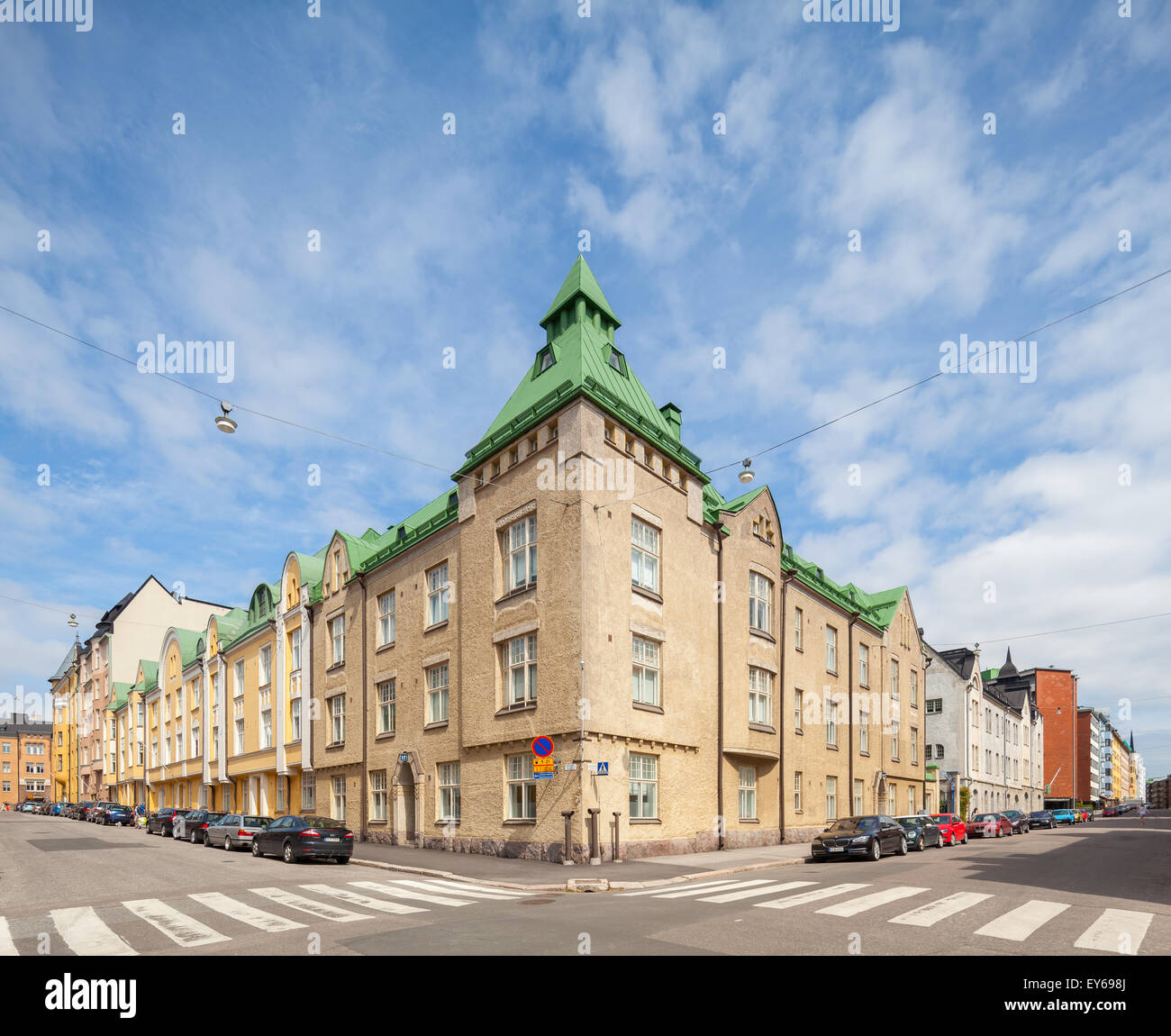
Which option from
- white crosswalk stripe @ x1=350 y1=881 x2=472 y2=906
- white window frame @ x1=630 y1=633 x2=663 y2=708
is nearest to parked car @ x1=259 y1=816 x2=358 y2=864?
white crosswalk stripe @ x1=350 y1=881 x2=472 y2=906

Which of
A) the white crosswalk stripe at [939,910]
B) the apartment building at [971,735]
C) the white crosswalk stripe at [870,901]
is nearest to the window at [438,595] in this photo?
the white crosswalk stripe at [870,901]

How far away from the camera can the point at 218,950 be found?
9500mm

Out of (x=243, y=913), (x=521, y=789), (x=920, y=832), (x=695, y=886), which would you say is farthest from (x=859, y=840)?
(x=243, y=913)

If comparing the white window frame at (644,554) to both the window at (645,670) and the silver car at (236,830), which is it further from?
the silver car at (236,830)

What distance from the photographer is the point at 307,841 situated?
75.4 ft

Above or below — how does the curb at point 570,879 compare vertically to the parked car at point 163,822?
above

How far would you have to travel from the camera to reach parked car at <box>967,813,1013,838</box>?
40750 millimetres

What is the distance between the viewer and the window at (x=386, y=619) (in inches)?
1312

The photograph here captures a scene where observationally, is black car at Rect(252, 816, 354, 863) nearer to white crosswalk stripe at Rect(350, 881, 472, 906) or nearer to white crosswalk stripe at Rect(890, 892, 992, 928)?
white crosswalk stripe at Rect(350, 881, 472, 906)

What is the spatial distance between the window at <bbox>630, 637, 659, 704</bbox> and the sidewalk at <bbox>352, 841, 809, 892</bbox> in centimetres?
473

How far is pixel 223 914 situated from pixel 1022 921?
1187cm

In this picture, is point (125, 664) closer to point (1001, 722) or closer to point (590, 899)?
point (590, 899)

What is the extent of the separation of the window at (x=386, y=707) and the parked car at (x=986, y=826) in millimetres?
30052
